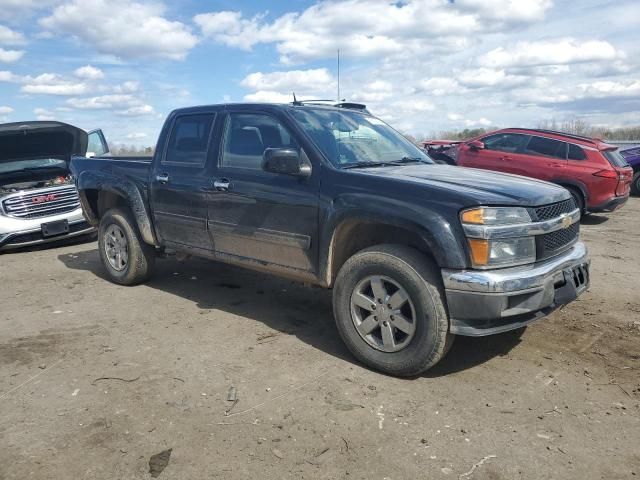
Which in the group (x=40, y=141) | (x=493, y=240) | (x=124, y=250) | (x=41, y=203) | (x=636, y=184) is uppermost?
(x=40, y=141)

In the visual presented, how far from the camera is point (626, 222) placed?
10414 millimetres

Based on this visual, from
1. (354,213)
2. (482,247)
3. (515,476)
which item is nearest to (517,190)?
(482,247)

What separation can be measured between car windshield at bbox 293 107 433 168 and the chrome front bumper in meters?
1.38

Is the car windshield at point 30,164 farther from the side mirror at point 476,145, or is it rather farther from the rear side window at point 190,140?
the side mirror at point 476,145

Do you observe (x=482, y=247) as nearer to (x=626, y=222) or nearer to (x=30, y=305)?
(x=30, y=305)

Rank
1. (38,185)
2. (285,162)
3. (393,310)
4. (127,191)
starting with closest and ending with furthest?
(393,310) → (285,162) → (127,191) → (38,185)

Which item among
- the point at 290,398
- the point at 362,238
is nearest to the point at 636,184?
the point at 362,238

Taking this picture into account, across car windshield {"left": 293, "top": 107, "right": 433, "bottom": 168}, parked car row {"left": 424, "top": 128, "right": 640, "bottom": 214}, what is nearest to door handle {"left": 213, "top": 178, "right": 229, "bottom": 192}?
car windshield {"left": 293, "top": 107, "right": 433, "bottom": 168}

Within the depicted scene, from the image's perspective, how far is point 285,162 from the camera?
13.1 ft

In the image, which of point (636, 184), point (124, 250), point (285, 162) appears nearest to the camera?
point (285, 162)

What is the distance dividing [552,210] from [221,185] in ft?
8.77

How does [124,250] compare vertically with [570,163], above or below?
below

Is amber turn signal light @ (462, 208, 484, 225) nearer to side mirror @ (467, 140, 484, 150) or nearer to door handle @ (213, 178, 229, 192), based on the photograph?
door handle @ (213, 178, 229, 192)

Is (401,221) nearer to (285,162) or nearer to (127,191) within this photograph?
(285,162)
